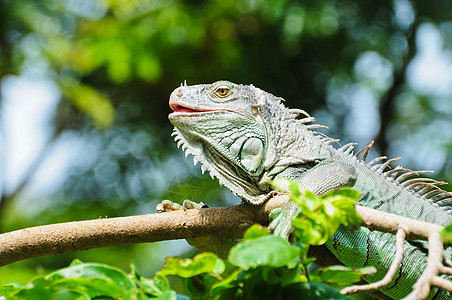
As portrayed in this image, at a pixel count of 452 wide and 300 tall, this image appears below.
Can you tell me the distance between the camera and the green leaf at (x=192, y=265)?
5.11 ft

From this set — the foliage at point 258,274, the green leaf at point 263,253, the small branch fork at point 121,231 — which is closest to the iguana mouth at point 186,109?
the small branch fork at point 121,231

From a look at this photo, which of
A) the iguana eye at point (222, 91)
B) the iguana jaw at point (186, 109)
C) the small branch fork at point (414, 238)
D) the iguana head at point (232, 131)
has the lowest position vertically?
the small branch fork at point (414, 238)

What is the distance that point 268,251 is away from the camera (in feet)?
4.77

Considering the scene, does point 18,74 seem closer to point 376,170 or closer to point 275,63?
point 275,63

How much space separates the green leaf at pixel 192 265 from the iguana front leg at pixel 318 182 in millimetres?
1362

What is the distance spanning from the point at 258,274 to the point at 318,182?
1.72 meters

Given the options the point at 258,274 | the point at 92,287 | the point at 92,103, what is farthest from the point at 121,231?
the point at 92,103

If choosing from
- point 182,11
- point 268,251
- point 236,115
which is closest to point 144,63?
point 182,11

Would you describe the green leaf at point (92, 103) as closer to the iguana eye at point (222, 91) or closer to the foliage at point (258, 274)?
the iguana eye at point (222, 91)

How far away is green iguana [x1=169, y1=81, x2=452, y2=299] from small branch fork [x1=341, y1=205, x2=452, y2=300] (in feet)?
3.66

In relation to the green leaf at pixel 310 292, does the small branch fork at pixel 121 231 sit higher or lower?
higher

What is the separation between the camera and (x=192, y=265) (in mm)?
1570

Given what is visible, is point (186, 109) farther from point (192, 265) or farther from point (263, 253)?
point (263, 253)

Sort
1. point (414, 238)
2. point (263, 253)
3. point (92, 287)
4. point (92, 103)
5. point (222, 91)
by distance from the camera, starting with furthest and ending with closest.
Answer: point (92, 103) < point (222, 91) < point (414, 238) < point (92, 287) < point (263, 253)
